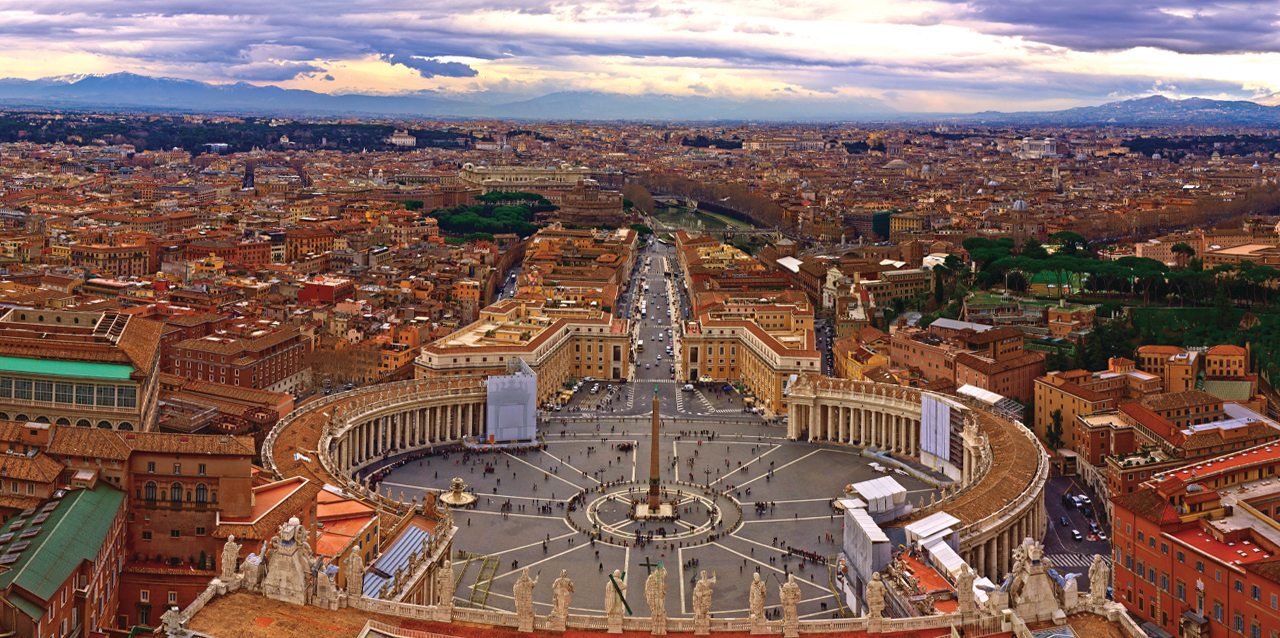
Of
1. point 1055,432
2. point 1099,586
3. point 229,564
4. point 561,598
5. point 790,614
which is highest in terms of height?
point 229,564

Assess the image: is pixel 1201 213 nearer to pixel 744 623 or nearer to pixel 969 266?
pixel 969 266

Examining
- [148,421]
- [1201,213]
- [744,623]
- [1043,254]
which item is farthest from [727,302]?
[1201,213]

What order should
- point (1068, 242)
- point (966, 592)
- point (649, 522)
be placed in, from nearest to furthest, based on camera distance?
point (966, 592)
point (649, 522)
point (1068, 242)

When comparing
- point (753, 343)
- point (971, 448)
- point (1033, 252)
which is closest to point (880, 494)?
point (971, 448)

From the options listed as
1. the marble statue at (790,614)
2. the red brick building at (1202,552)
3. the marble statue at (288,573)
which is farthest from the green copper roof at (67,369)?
the red brick building at (1202,552)

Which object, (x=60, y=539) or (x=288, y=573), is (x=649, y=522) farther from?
(x=60, y=539)

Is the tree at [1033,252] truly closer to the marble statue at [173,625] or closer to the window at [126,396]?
the window at [126,396]

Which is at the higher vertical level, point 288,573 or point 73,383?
point 73,383
